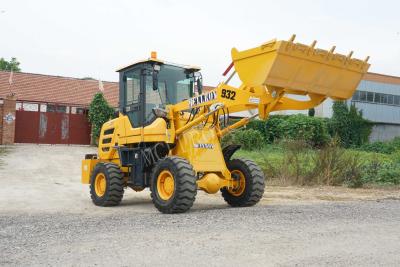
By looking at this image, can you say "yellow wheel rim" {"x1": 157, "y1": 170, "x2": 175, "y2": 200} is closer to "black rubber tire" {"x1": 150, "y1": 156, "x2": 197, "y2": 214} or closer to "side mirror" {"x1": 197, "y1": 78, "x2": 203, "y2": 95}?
"black rubber tire" {"x1": 150, "y1": 156, "x2": 197, "y2": 214}

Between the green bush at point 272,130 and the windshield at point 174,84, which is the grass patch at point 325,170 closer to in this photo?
the windshield at point 174,84

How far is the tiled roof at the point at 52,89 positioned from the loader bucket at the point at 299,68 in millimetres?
26553

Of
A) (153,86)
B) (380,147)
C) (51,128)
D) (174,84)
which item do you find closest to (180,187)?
(153,86)

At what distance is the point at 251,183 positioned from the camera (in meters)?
10.8

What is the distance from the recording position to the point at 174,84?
37.8ft

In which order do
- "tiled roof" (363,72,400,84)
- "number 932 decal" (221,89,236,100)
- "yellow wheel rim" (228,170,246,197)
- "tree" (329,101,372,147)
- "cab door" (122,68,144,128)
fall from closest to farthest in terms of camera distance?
1. "number 932 decal" (221,89,236,100)
2. "yellow wheel rim" (228,170,246,197)
3. "cab door" (122,68,144,128)
4. "tree" (329,101,372,147)
5. "tiled roof" (363,72,400,84)

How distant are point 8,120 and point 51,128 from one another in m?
3.08

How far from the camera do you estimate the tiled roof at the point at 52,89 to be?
3438 cm

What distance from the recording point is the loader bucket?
8.90m

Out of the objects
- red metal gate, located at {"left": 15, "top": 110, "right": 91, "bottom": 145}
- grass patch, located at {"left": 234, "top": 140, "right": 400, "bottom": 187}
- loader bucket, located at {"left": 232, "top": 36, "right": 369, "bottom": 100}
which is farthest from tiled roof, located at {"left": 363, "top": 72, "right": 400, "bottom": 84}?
loader bucket, located at {"left": 232, "top": 36, "right": 369, "bottom": 100}

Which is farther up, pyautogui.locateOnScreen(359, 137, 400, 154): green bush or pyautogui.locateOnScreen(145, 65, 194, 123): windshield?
pyautogui.locateOnScreen(145, 65, 194, 123): windshield

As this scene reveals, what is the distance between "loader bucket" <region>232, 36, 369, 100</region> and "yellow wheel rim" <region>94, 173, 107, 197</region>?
4.26m

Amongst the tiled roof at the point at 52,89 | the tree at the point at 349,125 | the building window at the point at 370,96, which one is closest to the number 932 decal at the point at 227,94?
the tiled roof at the point at 52,89

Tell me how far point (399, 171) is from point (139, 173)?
34.9ft
